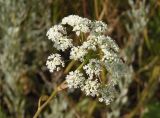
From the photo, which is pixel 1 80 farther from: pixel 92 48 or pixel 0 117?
pixel 92 48

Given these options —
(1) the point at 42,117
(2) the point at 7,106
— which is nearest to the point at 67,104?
(1) the point at 42,117

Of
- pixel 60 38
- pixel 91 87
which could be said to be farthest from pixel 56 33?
pixel 91 87

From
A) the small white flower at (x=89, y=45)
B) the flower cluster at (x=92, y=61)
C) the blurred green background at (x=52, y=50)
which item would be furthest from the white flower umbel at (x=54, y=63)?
the blurred green background at (x=52, y=50)

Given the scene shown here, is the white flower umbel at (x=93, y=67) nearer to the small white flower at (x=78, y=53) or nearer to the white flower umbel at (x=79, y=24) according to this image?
the small white flower at (x=78, y=53)

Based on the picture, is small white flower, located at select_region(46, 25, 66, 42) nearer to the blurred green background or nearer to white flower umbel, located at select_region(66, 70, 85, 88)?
white flower umbel, located at select_region(66, 70, 85, 88)

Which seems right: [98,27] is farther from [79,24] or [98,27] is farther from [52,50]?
[52,50]

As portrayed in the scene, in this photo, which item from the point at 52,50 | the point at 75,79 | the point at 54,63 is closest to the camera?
the point at 75,79
